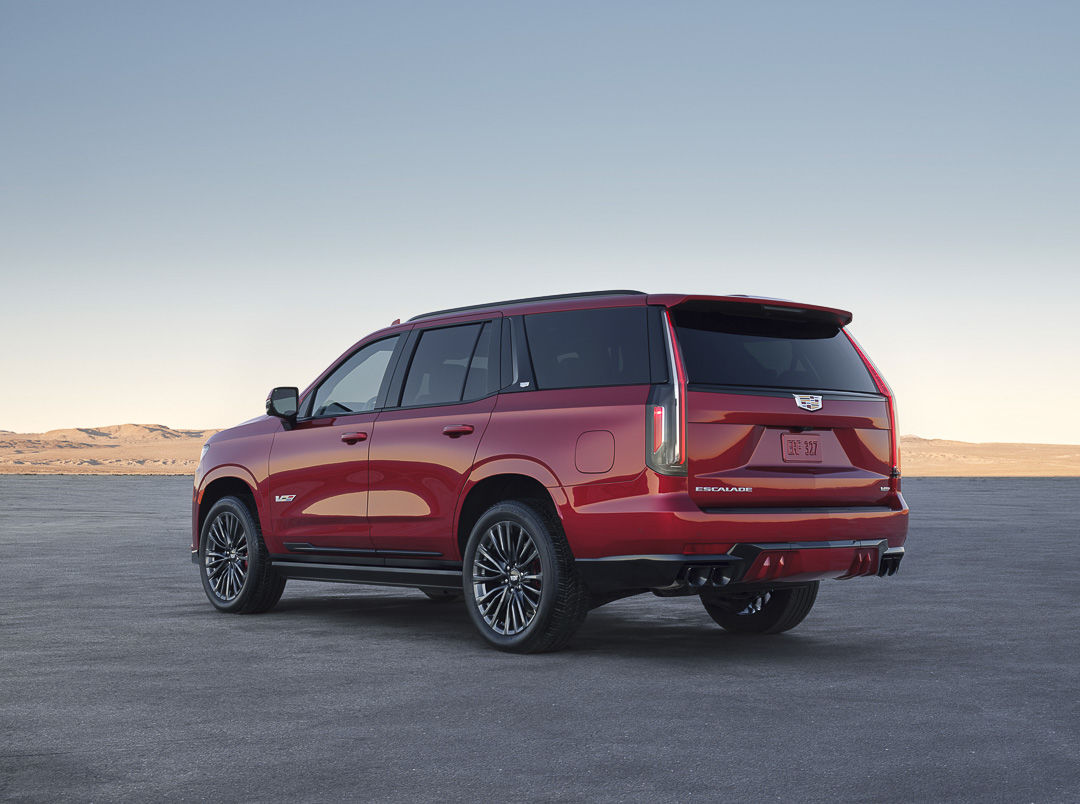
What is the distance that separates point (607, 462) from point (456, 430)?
4.34 feet

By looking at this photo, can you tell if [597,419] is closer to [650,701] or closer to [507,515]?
[507,515]

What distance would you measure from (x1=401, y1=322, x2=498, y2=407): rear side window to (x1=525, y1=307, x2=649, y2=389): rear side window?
417 millimetres

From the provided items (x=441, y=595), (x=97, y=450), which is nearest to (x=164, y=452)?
(x=97, y=450)

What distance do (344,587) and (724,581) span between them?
636cm

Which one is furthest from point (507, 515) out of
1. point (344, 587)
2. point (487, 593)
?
point (344, 587)

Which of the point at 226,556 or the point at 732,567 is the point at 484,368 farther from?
the point at 226,556

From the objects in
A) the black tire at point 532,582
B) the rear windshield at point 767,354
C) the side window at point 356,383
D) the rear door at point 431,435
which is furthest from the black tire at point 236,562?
the rear windshield at point 767,354

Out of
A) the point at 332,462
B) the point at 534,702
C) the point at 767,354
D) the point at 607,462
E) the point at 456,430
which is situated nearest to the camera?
the point at 534,702

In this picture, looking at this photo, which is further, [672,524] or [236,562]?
[236,562]

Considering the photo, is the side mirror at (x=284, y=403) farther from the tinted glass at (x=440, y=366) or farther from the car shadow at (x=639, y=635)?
the car shadow at (x=639, y=635)

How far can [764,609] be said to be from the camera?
8992mm

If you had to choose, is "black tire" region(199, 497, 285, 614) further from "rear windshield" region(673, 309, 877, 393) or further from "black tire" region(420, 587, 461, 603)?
"rear windshield" region(673, 309, 877, 393)

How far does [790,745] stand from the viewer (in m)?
5.37

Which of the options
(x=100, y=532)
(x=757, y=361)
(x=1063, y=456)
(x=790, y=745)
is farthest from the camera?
(x=1063, y=456)
